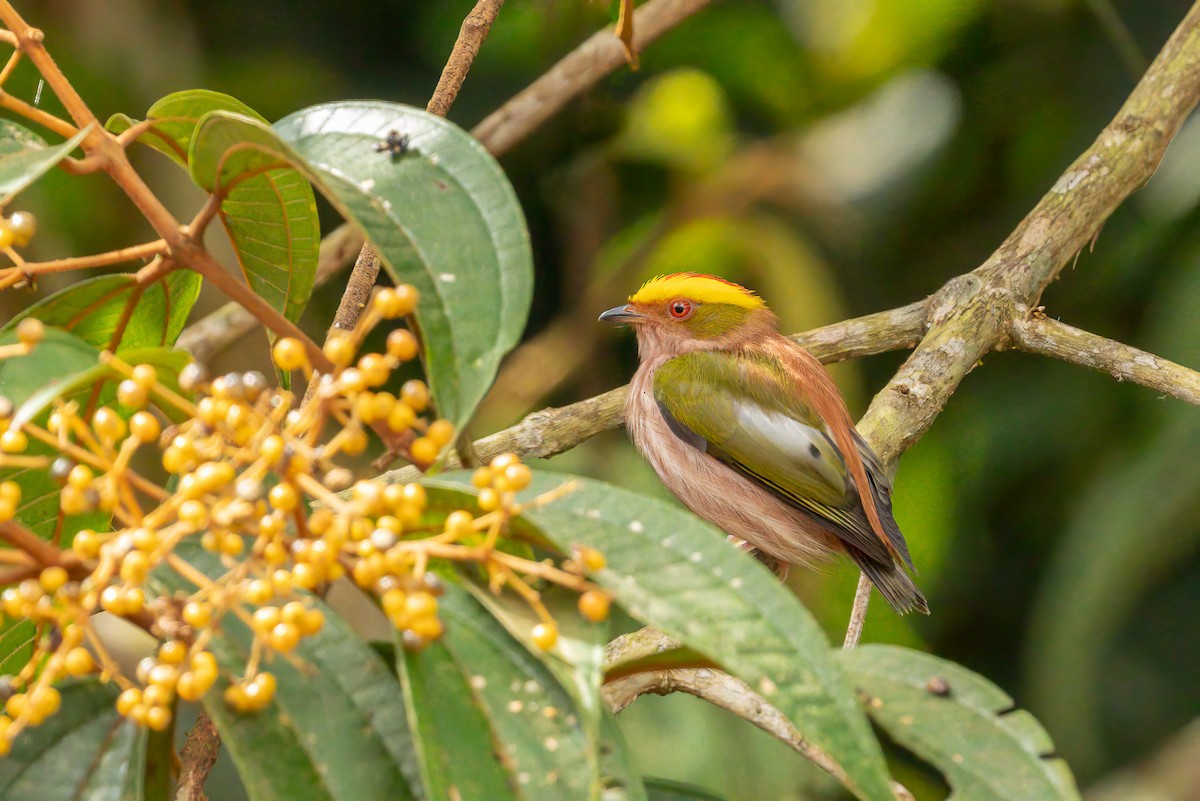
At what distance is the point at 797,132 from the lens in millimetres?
2596

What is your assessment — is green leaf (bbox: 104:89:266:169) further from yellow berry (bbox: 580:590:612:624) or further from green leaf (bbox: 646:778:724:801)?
green leaf (bbox: 646:778:724:801)

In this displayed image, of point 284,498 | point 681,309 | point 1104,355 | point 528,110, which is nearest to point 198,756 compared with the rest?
point 284,498

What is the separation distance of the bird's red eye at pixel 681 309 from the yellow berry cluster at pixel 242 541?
64.2 inches

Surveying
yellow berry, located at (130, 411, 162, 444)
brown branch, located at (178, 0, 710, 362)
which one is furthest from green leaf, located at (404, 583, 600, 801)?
brown branch, located at (178, 0, 710, 362)

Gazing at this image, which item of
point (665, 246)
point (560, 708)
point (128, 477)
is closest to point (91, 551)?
point (128, 477)

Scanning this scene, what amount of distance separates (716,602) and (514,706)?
150mm

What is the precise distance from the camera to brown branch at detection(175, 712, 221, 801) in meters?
1.18

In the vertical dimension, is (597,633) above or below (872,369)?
above

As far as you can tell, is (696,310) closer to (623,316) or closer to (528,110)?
(623,316)

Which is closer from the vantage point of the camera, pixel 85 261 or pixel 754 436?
pixel 85 261

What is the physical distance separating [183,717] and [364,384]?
185 centimetres

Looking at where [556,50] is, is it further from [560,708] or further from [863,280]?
[560,708]

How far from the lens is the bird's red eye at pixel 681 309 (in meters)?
2.34

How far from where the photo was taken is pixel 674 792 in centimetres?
90
